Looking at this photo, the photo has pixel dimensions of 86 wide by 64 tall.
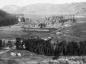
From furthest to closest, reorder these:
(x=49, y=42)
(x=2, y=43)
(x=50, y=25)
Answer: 1. (x=50, y=25)
2. (x=2, y=43)
3. (x=49, y=42)

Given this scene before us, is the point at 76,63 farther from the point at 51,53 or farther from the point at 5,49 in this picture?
the point at 5,49

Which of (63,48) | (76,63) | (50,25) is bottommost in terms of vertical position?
(76,63)

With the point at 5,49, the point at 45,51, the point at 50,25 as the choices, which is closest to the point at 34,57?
the point at 45,51

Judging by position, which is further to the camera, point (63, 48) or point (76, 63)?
point (63, 48)

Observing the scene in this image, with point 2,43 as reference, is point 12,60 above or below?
below

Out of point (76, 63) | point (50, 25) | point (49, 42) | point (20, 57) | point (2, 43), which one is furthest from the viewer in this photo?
point (50, 25)

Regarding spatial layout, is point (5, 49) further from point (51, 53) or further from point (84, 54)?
point (84, 54)

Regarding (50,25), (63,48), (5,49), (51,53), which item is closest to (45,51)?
(51,53)

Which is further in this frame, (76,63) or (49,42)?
(49,42)

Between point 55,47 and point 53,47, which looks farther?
point 53,47
